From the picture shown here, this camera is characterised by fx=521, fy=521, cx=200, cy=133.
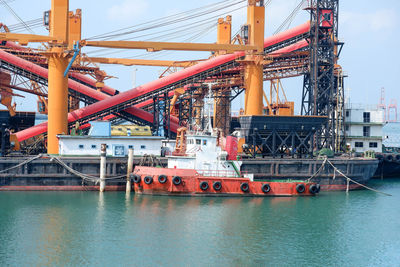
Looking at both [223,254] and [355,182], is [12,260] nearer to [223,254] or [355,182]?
[223,254]

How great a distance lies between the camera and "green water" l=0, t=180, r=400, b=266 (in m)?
26.8

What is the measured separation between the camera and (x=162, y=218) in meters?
34.2

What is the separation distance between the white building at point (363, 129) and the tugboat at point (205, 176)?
19415mm

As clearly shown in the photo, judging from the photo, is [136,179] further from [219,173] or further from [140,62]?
[140,62]

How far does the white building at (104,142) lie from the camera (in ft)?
149

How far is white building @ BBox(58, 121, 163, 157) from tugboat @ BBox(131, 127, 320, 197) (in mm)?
3807

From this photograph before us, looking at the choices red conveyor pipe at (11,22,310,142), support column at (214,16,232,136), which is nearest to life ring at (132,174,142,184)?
red conveyor pipe at (11,22,310,142)

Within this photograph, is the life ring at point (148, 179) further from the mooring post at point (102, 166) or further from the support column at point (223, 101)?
the support column at point (223, 101)

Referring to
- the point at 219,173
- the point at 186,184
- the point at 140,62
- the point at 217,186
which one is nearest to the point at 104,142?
the point at 186,184

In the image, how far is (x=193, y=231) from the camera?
31312 millimetres

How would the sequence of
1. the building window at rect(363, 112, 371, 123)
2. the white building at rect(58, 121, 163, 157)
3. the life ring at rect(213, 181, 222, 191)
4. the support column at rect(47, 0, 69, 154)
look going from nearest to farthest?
the life ring at rect(213, 181, 222, 191), the white building at rect(58, 121, 163, 157), the support column at rect(47, 0, 69, 154), the building window at rect(363, 112, 371, 123)

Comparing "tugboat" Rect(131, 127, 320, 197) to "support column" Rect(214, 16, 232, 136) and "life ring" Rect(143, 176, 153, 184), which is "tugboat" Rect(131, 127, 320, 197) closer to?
"life ring" Rect(143, 176, 153, 184)

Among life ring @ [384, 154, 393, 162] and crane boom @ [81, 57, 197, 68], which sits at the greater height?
crane boom @ [81, 57, 197, 68]

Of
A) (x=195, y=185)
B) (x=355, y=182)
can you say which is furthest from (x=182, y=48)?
(x=355, y=182)
